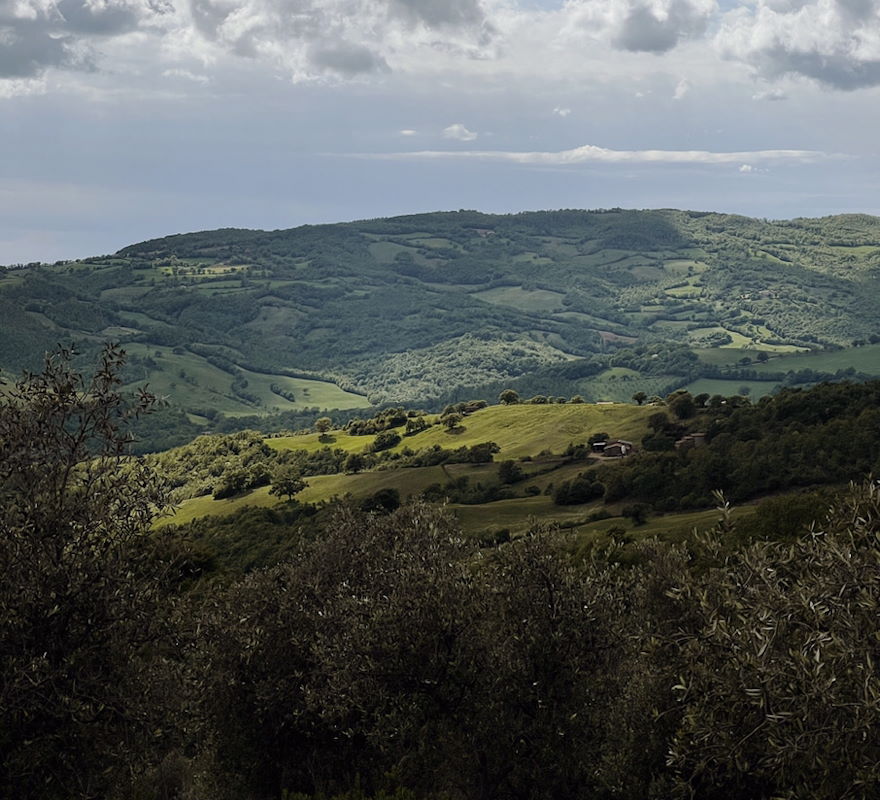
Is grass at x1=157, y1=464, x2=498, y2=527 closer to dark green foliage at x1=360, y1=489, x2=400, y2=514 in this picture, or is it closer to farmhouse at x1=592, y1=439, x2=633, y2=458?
dark green foliage at x1=360, y1=489, x2=400, y2=514

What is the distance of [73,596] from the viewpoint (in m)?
28.0

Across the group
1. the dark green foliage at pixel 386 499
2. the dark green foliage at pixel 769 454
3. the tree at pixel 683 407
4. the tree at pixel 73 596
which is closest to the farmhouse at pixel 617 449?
the dark green foliage at pixel 769 454

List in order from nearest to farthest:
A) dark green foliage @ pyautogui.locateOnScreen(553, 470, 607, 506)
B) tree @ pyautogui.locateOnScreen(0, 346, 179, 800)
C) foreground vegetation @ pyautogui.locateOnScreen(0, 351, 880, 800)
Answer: foreground vegetation @ pyautogui.locateOnScreen(0, 351, 880, 800), tree @ pyautogui.locateOnScreen(0, 346, 179, 800), dark green foliage @ pyautogui.locateOnScreen(553, 470, 607, 506)

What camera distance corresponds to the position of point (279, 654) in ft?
147

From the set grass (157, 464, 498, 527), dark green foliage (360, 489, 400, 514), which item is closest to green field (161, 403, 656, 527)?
grass (157, 464, 498, 527)

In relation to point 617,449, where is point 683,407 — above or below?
above

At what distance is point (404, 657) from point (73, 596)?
13.8 m

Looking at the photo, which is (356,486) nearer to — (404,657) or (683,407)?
(683,407)

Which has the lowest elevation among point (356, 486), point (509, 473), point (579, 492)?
point (356, 486)

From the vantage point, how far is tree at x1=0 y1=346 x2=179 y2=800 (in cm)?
2712

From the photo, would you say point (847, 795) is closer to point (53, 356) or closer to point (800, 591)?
point (800, 591)

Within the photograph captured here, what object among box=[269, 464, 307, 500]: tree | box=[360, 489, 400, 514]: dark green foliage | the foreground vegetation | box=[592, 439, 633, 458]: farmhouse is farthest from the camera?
box=[269, 464, 307, 500]: tree

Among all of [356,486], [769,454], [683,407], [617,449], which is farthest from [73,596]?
[683,407]

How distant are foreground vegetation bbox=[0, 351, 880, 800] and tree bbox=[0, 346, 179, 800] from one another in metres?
0.08
